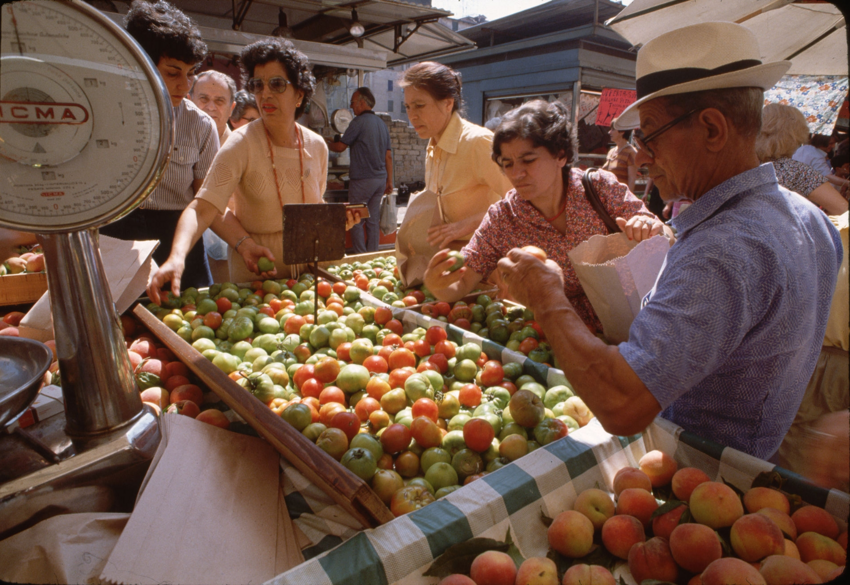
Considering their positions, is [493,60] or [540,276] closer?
[540,276]

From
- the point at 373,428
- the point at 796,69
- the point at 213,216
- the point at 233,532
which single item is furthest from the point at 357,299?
the point at 796,69

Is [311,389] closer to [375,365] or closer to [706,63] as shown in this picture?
[375,365]

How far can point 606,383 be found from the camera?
1151 millimetres

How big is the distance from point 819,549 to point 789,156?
3.96 meters

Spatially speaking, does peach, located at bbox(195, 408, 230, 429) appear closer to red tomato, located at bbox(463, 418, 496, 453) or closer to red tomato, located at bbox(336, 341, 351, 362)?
red tomato, located at bbox(336, 341, 351, 362)

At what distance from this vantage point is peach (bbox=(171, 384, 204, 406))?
184 centimetres

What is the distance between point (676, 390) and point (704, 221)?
47cm

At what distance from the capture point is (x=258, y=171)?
3072 millimetres

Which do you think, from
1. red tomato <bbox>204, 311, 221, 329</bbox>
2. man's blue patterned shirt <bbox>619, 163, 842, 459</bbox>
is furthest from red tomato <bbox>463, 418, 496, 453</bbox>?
red tomato <bbox>204, 311, 221, 329</bbox>

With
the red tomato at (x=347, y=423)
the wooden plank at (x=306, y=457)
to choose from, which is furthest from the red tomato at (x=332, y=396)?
the wooden plank at (x=306, y=457)

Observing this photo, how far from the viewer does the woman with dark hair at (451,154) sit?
3.16 metres

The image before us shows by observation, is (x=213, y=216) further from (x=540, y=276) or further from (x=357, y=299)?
(x=540, y=276)

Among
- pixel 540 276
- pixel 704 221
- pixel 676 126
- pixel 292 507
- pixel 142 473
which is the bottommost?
pixel 292 507

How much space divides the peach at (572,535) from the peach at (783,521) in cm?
40
